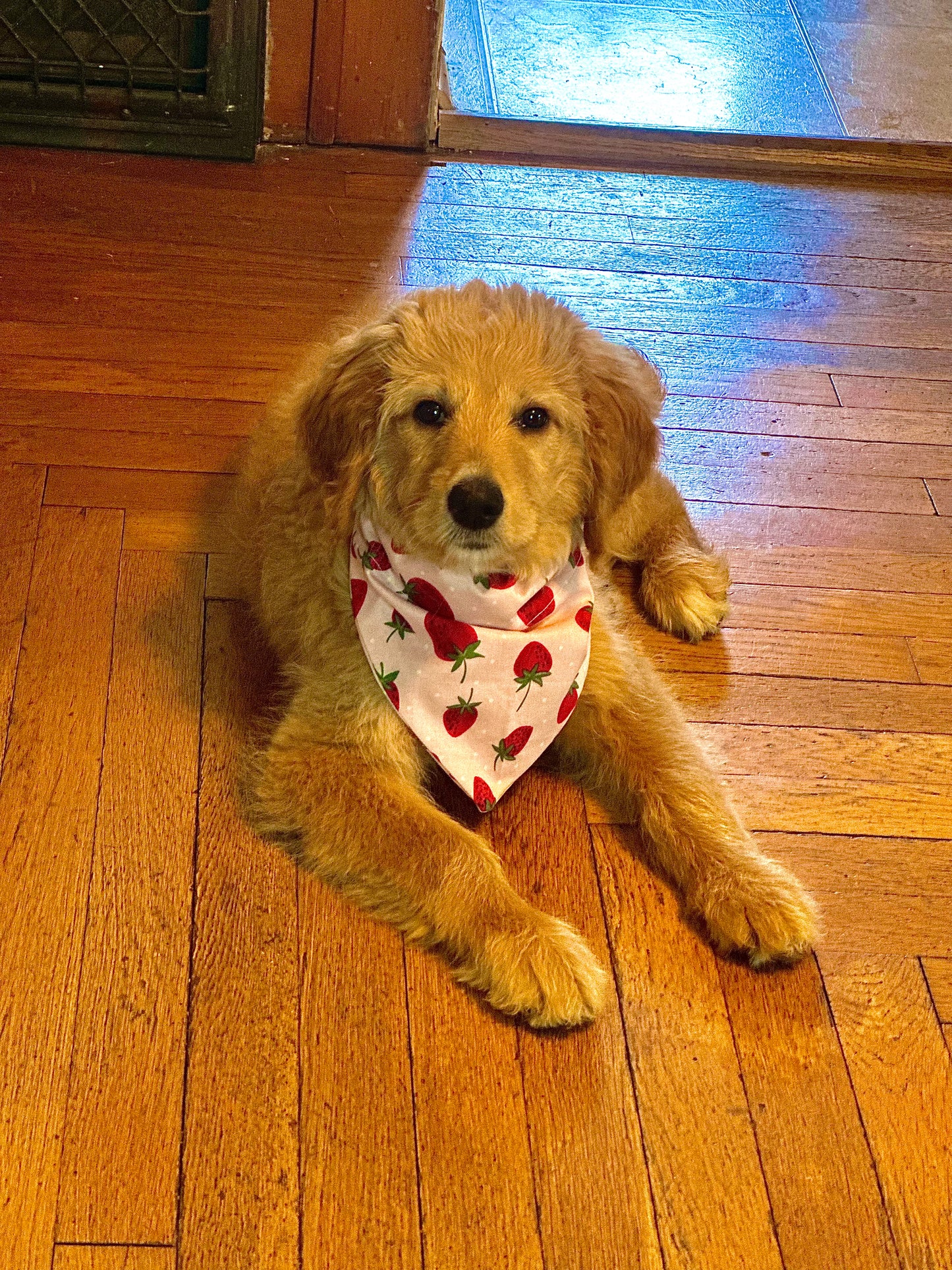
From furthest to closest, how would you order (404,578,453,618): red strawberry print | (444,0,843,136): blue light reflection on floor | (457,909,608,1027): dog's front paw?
(444,0,843,136): blue light reflection on floor, (404,578,453,618): red strawberry print, (457,909,608,1027): dog's front paw

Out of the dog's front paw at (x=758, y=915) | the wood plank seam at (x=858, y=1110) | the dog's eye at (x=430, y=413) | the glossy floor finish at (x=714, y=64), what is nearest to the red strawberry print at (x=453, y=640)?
the dog's eye at (x=430, y=413)

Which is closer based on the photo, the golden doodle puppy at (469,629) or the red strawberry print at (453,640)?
the golden doodle puppy at (469,629)

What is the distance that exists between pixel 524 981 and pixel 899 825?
961mm

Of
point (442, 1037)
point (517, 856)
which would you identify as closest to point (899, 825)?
point (517, 856)

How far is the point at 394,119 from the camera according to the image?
454 cm

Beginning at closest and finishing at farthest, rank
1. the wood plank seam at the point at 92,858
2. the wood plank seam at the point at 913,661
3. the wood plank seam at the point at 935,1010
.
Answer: the wood plank seam at the point at 92,858 < the wood plank seam at the point at 935,1010 < the wood plank seam at the point at 913,661

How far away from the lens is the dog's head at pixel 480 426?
7.40 ft

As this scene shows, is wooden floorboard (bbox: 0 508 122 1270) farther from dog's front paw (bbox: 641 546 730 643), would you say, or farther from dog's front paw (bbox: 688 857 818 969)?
dog's front paw (bbox: 641 546 730 643)

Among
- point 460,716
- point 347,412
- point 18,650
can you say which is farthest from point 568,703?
point 18,650

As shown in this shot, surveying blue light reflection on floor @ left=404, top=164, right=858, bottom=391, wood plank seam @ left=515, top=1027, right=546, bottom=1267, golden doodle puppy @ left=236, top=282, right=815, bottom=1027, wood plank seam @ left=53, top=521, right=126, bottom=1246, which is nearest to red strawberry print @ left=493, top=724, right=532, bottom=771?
golden doodle puppy @ left=236, top=282, right=815, bottom=1027

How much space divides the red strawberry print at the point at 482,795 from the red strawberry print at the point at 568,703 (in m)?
0.20

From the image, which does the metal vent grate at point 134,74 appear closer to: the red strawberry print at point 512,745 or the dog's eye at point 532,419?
the dog's eye at point 532,419

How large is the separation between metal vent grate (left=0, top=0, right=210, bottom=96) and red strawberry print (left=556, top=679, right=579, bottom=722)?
281 centimetres

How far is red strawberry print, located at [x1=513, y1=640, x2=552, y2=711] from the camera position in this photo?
8.29ft
